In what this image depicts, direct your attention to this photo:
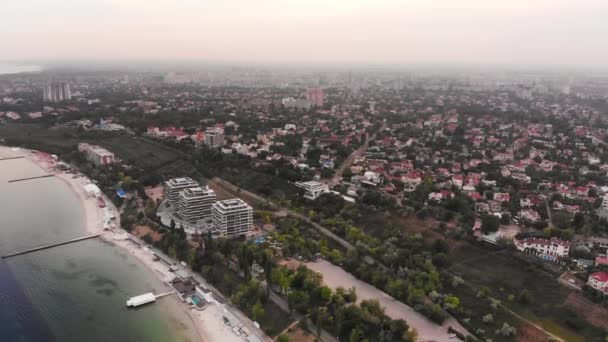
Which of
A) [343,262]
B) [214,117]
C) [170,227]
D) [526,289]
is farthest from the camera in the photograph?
[214,117]

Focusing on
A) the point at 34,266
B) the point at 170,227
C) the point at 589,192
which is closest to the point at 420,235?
the point at 170,227

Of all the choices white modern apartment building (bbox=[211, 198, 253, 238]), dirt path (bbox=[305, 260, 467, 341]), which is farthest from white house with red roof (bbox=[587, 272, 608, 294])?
white modern apartment building (bbox=[211, 198, 253, 238])

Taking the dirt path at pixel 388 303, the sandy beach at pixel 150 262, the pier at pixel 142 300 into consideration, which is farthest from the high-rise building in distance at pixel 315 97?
the pier at pixel 142 300

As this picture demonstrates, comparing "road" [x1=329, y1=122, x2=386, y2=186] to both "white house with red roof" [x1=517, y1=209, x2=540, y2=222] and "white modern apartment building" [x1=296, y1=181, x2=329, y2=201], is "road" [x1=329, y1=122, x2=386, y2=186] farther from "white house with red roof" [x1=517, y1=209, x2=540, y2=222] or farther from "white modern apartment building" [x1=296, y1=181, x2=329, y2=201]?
"white house with red roof" [x1=517, y1=209, x2=540, y2=222]

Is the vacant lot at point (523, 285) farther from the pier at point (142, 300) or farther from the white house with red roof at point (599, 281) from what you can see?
the pier at point (142, 300)

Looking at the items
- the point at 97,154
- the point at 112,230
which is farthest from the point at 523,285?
the point at 97,154

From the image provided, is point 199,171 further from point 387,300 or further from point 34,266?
point 387,300
